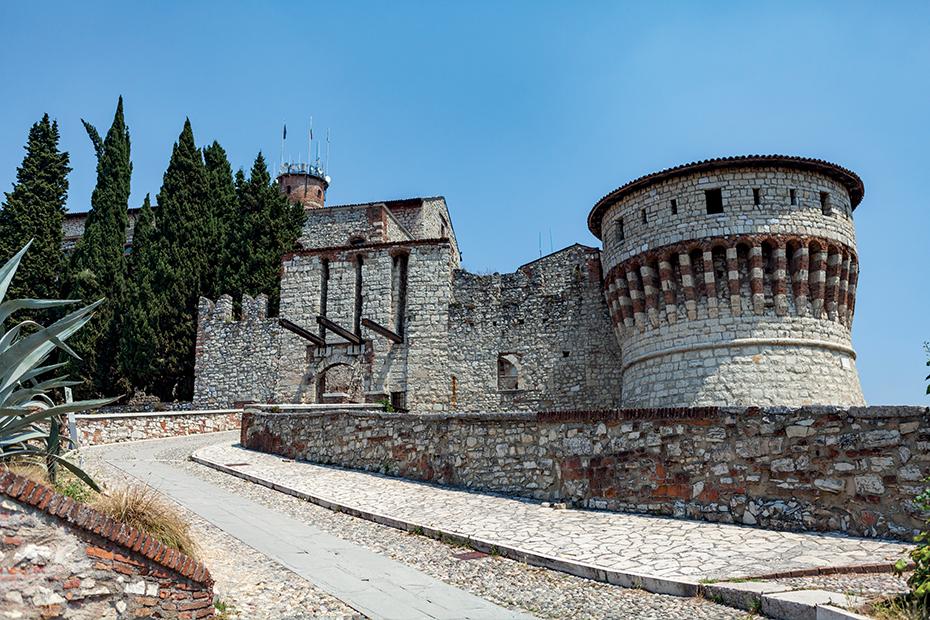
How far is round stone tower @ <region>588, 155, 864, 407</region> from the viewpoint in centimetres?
1585

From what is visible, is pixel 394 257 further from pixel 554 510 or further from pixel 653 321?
pixel 554 510

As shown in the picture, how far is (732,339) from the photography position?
52.2 ft

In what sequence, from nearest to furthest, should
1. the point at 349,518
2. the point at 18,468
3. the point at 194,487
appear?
the point at 18,468, the point at 349,518, the point at 194,487

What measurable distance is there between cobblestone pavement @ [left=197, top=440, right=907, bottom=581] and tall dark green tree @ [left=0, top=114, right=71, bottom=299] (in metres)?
22.4

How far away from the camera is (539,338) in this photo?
22.3m

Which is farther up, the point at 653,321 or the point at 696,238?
the point at 696,238

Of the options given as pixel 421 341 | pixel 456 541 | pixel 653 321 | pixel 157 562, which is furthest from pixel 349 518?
pixel 421 341

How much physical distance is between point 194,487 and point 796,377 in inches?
504

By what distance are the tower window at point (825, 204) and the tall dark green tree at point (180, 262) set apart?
22.4m

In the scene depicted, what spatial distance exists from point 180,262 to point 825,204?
2337 centimetres

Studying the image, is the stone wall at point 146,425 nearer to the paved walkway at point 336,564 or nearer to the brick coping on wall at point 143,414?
the brick coping on wall at point 143,414

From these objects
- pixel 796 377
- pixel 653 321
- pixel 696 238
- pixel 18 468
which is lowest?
pixel 18 468

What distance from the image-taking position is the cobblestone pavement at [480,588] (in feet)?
18.2

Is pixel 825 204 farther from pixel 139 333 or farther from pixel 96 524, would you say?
pixel 139 333
